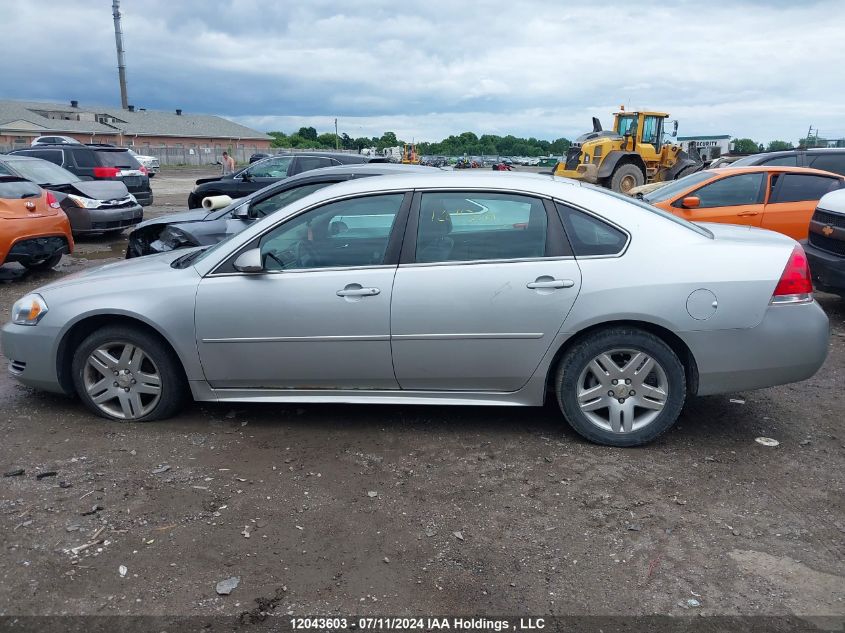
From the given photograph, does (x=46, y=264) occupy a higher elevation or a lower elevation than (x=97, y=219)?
lower

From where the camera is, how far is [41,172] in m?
12.6

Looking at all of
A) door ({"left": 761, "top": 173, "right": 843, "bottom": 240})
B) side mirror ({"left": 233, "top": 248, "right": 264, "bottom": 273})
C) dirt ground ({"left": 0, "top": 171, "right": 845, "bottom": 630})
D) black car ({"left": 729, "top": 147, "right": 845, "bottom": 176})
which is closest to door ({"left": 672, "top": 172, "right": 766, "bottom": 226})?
door ({"left": 761, "top": 173, "right": 843, "bottom": 240})

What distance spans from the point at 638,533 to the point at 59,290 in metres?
3.89

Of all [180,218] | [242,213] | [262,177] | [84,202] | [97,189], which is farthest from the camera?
[262,177]

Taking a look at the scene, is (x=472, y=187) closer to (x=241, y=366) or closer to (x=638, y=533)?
(x=241, y=366)

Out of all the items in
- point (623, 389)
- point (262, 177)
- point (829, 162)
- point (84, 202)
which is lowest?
point (623, 389)

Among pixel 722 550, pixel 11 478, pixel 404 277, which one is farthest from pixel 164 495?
pixel 722 550

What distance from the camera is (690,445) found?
4.21 m

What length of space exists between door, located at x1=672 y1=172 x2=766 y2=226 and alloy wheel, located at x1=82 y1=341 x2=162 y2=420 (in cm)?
674

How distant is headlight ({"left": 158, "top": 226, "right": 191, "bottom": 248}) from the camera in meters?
7.41

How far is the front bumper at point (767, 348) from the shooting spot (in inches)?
154

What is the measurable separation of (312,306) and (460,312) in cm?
89

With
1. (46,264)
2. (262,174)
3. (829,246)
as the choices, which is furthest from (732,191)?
(262,174)

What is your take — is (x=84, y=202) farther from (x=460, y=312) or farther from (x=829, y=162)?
(x=829, y=162)
